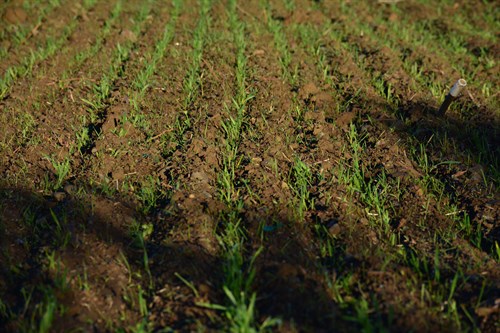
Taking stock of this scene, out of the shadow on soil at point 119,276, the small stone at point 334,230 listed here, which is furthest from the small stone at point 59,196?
the small stone at point 334,230

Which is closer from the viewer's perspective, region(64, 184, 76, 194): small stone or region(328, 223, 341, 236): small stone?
region(328, 223, 341, 236): small stone

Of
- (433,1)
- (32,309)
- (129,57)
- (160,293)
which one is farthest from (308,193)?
(433,1)

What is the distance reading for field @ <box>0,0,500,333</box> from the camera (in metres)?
2.42

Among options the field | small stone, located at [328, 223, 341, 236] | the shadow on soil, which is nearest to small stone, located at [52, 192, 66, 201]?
the field

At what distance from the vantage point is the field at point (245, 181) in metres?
2.42

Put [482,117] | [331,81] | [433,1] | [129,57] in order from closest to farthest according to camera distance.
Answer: [482,117] < [331,81] < [129,57] < [433,1]

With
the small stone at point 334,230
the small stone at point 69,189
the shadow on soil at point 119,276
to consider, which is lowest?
the small stone at point 69,189

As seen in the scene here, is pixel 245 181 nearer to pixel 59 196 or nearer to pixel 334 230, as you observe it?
pixel 334 230

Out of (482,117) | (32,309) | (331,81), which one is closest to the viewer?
(32,309)

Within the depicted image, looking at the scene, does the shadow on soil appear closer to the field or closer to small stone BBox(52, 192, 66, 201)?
the field

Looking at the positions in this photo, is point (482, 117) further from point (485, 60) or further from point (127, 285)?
point (127, 285)

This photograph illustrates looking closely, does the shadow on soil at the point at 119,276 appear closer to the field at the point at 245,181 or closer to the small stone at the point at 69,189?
the field at the point at 245,181

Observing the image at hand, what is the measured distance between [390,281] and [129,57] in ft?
11.3

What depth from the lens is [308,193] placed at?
3133 mm
